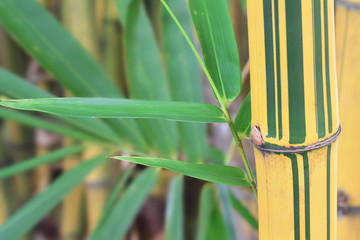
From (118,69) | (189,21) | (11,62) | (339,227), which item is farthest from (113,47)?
(339,227)

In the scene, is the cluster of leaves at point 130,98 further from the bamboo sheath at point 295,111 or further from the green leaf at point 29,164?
the bamboo sheath at point 295,111

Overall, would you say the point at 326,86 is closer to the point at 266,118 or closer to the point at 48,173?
the point at 266,118

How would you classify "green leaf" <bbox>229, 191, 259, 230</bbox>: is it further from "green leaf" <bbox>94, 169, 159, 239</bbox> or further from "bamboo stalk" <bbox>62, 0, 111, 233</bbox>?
"bamboo stalk" <bbox>62, 0, 111, 233</bbox>

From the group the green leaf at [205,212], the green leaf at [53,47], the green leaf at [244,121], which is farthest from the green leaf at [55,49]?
the green leaf at [244,121]

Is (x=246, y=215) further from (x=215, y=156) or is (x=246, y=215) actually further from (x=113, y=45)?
(x=113, y=45)

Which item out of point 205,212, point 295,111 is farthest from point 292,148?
point 205,212
